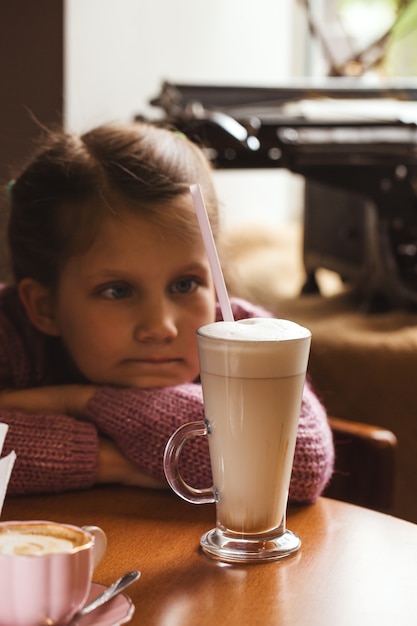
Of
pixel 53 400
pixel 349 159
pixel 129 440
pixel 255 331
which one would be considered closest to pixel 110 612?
pixel 255 331

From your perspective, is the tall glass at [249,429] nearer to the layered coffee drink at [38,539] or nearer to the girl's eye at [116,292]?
the layered coffee drink at [38,539]

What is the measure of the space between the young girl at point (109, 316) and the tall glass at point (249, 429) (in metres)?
0.15

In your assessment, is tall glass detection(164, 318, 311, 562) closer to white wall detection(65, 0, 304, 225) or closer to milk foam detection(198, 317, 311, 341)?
milk foam detection(198, 317, 311, 341)

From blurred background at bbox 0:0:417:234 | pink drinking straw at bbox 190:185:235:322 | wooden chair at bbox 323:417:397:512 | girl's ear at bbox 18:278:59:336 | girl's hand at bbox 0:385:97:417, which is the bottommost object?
wooden chair at bbox 323:417:397:512

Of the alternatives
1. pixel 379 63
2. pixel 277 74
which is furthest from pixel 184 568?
pixel 277 74

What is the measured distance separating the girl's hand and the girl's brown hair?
0.64ft

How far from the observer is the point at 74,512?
1.04 m

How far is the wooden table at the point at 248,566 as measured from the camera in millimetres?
799

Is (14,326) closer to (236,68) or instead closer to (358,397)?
(358,397)

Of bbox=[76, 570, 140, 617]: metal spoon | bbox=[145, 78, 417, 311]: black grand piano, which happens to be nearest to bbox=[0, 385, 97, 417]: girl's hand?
bbox=[76, 570, 140, 617]: metal spoon

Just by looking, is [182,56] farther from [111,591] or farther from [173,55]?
[111,591]

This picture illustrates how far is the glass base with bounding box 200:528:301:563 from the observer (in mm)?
909

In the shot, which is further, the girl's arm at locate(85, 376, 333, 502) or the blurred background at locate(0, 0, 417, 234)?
the blurred background at locate(0, 0, 417, 234)

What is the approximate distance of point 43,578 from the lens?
0.71 metres
